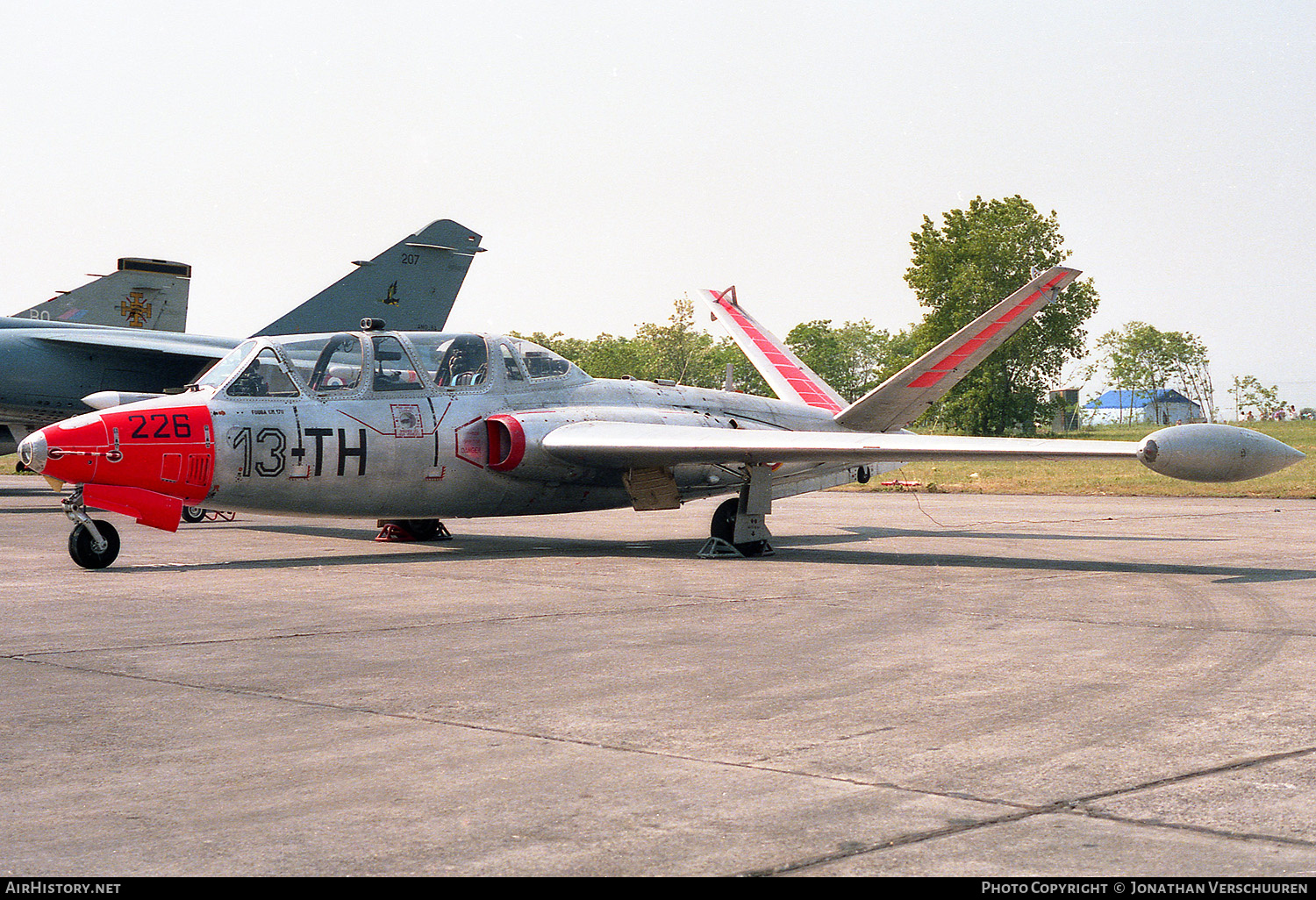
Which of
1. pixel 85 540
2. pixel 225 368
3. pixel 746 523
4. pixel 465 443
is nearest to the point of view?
pixel 85 540

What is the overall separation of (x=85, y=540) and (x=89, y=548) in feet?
0.30

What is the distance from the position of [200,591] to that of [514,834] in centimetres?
748

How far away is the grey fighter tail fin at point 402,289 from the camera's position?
79.1ft

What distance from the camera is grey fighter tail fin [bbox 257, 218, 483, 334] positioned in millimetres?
24109

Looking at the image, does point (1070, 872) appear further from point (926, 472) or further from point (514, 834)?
point (926, 472)

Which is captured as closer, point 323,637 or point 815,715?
point 815,715

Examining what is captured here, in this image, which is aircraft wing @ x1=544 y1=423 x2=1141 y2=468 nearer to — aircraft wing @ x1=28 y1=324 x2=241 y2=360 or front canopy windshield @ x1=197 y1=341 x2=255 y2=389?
front canopy windshield @ x1=197 y1=341 x2=255 y2=389

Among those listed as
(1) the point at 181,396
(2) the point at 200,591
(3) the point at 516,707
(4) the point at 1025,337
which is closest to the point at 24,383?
(1) the point at 181,396

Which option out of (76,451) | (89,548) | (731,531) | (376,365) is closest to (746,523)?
(731,531)

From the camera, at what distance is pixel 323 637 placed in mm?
7941

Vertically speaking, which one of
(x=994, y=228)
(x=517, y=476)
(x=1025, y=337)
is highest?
(x=994, y=228)

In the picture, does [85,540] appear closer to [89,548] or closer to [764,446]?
[89,548]

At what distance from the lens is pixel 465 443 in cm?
1409

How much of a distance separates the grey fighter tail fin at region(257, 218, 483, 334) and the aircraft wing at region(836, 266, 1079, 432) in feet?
36.1
